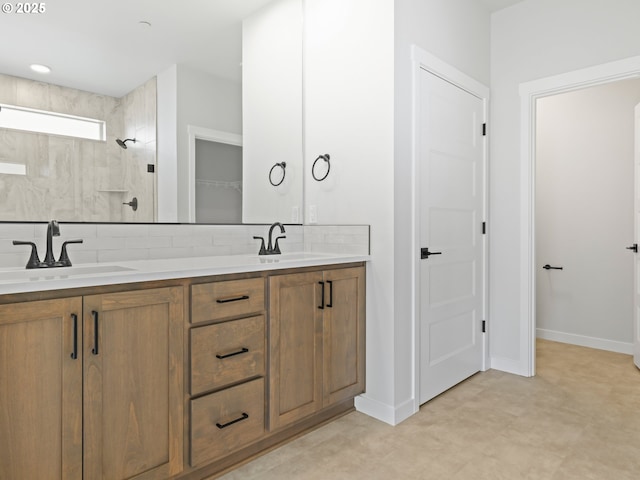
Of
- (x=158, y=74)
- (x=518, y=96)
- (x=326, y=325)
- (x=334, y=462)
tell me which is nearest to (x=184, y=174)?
(x=158, y=74)

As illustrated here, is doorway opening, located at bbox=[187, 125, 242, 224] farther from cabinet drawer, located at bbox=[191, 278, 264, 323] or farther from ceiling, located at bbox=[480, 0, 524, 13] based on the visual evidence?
ceiling, located at bbox=[480, 0, 524, 13]

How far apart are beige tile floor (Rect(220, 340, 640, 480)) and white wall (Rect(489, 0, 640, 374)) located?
0.46 metres

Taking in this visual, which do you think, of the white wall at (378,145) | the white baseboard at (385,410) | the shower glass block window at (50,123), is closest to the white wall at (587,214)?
the white wall at (378,145)

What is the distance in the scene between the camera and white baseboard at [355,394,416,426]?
7.52ft

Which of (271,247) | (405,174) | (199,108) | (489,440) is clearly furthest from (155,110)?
(489,440)

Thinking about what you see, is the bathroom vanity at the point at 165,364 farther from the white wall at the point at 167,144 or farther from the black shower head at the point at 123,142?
the black shower head at the point at 123,142

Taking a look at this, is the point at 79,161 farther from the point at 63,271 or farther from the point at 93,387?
the point at 93,387

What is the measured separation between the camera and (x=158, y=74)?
83.6 inches

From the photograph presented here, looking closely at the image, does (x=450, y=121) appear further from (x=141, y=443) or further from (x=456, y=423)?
(x=141, y=443)

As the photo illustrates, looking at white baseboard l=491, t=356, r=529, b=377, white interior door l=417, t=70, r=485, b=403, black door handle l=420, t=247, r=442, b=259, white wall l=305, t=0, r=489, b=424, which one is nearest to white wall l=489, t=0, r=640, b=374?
white baseboard l=491, t=356, r=529, b=377

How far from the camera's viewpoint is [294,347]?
2.04 metres

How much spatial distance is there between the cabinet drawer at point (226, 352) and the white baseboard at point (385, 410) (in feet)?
2.67

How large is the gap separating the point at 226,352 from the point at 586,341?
137 inches

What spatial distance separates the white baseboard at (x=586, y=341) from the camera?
141 inches
